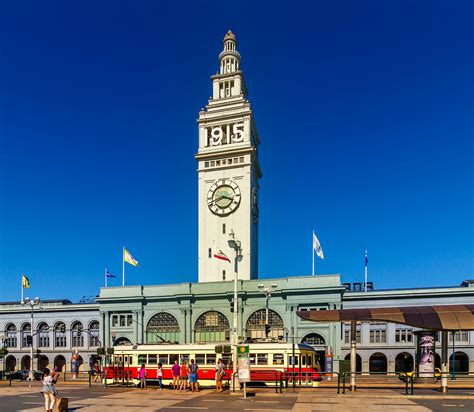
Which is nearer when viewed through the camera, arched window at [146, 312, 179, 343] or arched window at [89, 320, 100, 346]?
arched window at [146, 312, 179, 343]

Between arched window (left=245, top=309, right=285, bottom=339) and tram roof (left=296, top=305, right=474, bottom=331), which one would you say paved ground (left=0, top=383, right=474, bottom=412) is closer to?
tram roof (left=296, top=305, right=474, bottom=331)

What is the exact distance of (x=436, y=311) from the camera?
27797mm

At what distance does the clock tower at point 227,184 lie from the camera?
67.9 m

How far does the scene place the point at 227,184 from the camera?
69.4 meters

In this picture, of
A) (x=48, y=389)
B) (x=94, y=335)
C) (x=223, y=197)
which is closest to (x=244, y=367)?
(x=48, y=389)

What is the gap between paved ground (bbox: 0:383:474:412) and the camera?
71.9ft

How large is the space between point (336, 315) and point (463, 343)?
35343mm

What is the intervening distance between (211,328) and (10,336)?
37.0 m

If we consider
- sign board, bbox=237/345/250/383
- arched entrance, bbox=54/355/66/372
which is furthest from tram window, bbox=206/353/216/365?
arched entrance, bbox=54/355/66/372

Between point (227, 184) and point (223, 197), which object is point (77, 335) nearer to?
point (223, 197)

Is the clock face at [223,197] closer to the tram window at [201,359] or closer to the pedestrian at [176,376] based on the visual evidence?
the tram window at [201,359]

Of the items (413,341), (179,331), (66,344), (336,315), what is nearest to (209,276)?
(179,331)

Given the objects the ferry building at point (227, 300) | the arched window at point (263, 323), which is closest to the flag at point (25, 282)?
the ferry building at point (227, 300)

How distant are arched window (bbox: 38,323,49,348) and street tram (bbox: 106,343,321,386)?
1581 inches
